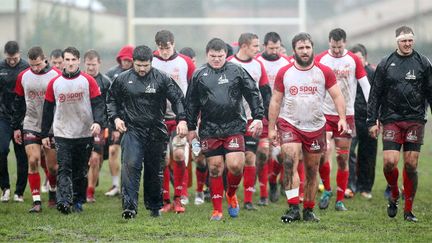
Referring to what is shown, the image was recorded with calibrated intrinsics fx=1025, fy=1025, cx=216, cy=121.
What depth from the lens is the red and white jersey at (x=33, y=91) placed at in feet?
49.3

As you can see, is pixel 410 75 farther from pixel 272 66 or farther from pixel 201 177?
pixel 201 177

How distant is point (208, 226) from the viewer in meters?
12.7

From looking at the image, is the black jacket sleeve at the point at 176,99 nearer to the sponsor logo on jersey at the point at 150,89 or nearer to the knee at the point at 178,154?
the sponsor logo on jersey at the point at 150,89

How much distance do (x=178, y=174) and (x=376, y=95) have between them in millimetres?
3342

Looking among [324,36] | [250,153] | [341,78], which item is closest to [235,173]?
[250,153]

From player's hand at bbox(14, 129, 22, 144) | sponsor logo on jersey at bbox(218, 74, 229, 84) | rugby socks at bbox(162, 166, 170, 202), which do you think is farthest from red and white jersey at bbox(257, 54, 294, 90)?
player's hand at bbox(14, 129, 22, 144)

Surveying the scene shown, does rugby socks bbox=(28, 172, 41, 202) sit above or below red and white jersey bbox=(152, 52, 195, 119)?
below

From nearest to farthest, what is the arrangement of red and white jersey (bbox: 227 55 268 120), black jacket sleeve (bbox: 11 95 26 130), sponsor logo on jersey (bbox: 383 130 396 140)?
sponsor logo on jersey (bbox: 383 130 396 140), black jacket sleeve (bbox: 11 95 26 130), red and white jersey (bbox: 227 55 268 120)

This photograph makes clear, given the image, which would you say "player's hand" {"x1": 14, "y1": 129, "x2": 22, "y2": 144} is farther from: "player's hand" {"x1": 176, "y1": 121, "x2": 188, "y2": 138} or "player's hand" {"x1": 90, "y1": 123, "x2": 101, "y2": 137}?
"player's hand" {"x1": 176, "y1": 121, "x2": 188, "y2": 138}

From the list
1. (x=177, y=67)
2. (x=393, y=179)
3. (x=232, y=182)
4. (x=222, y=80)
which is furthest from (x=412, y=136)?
(x=177, y=67)

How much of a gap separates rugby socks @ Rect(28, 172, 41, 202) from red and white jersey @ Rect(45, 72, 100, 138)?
3.26 ft

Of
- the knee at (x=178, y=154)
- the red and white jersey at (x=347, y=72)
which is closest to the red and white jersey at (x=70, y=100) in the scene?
the knee at (x=178, y=154)

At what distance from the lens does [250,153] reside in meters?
15.2

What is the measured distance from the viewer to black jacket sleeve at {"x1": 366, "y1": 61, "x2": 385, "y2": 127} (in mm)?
13320
